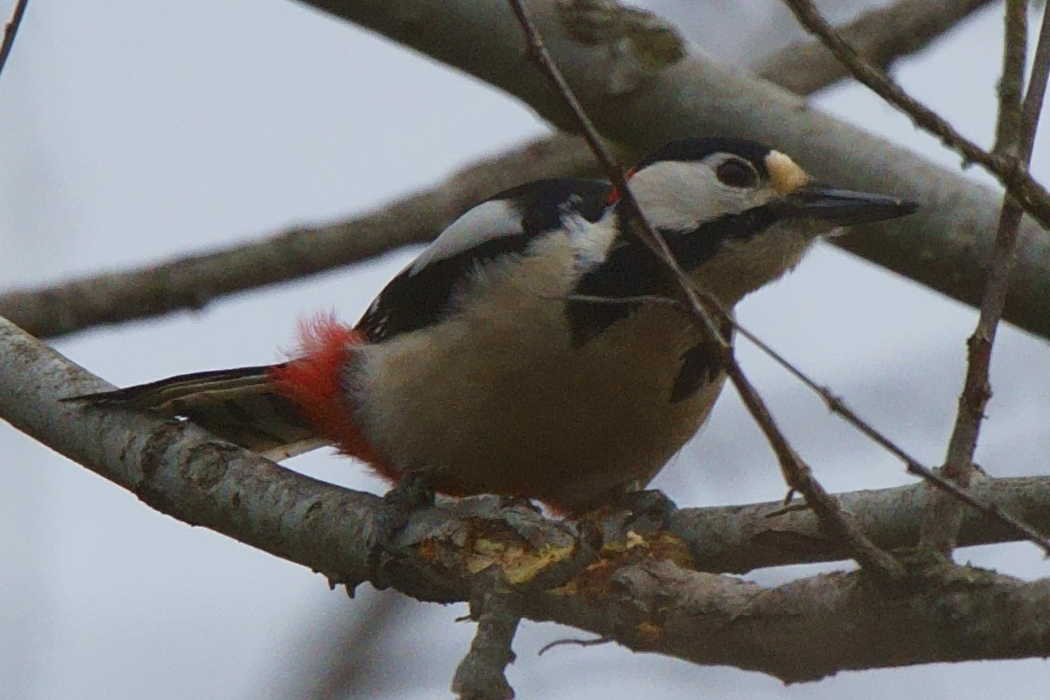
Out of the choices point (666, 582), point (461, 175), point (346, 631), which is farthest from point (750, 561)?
point (461, 175)

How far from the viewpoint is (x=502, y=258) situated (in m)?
3.84

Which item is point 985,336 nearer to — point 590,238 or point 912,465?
point 912,465

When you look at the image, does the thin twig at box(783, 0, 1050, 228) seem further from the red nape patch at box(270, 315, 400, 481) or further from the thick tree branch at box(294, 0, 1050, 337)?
the red nape patch at box(270, 315, 400, 481)

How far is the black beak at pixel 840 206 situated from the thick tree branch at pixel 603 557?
0.88 m

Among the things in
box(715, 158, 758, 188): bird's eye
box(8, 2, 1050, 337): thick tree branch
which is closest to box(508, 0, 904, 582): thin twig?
box(715, 158, 758, 188): bird's eye

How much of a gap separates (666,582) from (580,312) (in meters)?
1.13

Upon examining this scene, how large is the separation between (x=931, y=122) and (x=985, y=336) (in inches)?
13.3

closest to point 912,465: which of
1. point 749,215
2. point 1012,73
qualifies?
point 1012,73

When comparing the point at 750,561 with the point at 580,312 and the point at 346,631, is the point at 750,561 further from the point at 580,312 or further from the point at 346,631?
the point at 346,631

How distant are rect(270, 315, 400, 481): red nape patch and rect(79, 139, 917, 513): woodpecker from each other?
1 cm

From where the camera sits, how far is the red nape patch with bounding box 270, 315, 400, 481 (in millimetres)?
4082

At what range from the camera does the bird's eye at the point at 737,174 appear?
3.76m

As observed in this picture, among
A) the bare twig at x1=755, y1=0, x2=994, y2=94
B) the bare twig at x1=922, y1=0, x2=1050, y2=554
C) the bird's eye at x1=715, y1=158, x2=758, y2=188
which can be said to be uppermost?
the bare twig at x1=755, y1=0, x2=994, y2=94

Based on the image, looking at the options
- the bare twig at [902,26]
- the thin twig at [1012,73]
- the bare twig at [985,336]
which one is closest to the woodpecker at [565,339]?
the thin twig at [1012,73]
